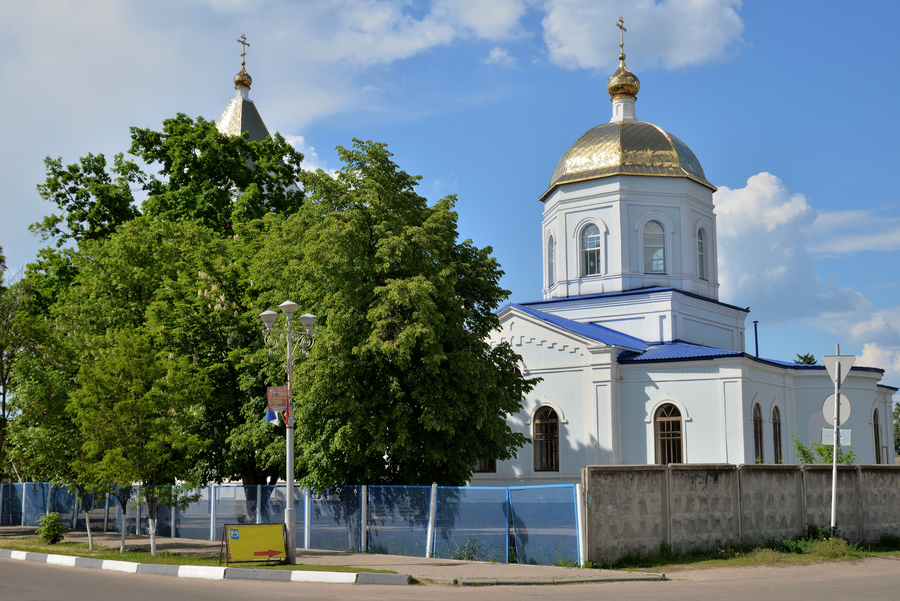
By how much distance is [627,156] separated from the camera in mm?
33562

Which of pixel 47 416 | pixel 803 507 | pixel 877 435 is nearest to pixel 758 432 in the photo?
pixel 877 435

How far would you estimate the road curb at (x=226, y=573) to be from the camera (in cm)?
1423

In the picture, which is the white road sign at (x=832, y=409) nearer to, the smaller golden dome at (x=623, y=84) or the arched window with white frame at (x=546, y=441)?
the arched window with white frame at (x=546, y=441)

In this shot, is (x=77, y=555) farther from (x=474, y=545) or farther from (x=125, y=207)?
(x=125, y=207)

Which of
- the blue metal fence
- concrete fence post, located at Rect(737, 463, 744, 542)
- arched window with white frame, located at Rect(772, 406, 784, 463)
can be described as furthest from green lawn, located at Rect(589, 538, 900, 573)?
arched window with white frame, located at Rect(772, 406, 784, 463)

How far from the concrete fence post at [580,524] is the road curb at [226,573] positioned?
301cm

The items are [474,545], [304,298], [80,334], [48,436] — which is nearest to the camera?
[474,545]

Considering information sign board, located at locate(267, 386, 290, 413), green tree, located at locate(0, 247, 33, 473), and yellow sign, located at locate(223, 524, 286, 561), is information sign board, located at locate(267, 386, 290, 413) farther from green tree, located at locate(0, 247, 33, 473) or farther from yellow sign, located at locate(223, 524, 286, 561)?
green tree, located at locate(0, 247, 33, 473)

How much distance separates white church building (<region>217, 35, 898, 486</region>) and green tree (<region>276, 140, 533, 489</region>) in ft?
26.4

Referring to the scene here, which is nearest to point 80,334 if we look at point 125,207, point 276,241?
point 276,241

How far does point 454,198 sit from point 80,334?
1138 centimetres

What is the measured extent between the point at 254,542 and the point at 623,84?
87.2 feet

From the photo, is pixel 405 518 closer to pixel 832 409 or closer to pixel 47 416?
pixel 832 409

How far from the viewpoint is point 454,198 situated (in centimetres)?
2105
